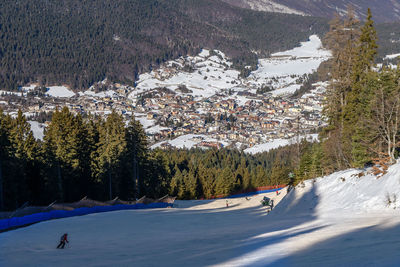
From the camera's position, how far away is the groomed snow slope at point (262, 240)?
14562 millimetres

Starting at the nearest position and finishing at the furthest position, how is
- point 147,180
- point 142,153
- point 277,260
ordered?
point 277,260 → point 142,153 → point 147,180

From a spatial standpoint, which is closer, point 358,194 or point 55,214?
point 358,194

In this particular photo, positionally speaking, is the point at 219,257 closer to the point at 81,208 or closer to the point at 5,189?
the point at 81,208

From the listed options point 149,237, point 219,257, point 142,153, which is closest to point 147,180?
point 142,153

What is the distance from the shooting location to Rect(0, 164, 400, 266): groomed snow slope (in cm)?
1456

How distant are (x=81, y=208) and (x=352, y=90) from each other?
2776 centimetres

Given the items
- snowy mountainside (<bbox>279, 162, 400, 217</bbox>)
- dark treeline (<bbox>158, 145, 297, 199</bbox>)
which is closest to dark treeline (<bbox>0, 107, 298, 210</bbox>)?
dark treeline (<bbox>158, 145, 297, 199</bbox>)

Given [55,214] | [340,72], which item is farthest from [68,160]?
[340,72]

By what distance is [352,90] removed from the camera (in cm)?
3959

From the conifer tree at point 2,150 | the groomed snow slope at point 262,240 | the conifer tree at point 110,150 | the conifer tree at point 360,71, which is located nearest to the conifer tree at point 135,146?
the conifer tree at point 110,150

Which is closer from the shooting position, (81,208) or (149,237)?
(149,237)

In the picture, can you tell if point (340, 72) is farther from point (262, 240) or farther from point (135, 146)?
point (135, 146)

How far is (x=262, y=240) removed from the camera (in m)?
19.5

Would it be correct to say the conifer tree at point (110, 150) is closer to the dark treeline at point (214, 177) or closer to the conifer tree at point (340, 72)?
the dark treeline at point (214, 177)
